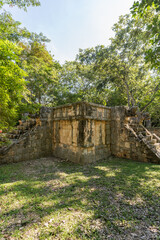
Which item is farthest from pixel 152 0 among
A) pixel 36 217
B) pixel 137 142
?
pixel 36 217

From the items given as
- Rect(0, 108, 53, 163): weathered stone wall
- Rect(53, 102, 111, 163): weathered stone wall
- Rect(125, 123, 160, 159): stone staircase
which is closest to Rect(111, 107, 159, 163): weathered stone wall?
Rect(125, 123, 160, 159): stone staircase

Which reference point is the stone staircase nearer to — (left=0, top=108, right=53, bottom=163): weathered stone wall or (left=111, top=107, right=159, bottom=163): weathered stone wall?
(left=111, top=107, right=159, bottom=163): weathered stone wall

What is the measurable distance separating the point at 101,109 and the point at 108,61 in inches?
310

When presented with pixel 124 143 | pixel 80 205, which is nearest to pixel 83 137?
pixel 124 143

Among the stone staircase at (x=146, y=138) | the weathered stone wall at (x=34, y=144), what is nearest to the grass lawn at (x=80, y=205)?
the weathered stone wall at (x=34, y=144)

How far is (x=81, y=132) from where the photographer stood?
590 cm

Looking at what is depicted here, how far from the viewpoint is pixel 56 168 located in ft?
17.9

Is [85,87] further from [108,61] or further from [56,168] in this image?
[56,168]

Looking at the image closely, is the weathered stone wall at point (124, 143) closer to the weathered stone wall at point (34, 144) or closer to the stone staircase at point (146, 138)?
the stone staircase at point (146, 138)

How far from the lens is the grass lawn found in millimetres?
2092

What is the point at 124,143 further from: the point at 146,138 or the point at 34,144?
the point at 34,144

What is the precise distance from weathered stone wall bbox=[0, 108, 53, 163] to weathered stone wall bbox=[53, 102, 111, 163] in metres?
0.44

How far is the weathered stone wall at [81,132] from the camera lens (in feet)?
19.4

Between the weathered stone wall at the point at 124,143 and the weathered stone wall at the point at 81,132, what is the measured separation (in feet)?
1.23
